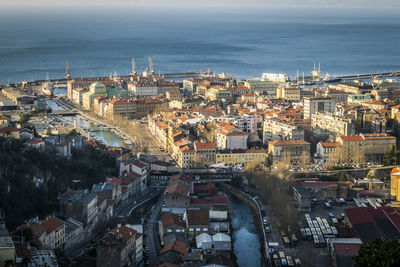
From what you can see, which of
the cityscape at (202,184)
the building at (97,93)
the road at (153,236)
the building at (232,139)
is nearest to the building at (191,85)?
the building at (97,93)

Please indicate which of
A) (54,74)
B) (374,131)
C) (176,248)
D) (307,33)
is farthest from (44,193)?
(307,33)

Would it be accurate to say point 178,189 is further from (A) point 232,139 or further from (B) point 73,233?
(A) point 232,139

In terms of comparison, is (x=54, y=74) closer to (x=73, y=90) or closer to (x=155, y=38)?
(x=73, y=90)

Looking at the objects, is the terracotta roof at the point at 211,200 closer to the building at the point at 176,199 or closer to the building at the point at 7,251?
the building at the point at 176,199

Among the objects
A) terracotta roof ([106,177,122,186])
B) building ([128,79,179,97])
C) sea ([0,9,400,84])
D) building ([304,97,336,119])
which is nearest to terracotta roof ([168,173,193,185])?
terracotta roof ([106,177,122,186])

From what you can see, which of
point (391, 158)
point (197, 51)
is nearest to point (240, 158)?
point (391, 158)

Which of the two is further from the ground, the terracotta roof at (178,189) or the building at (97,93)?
the building at (97,93)
